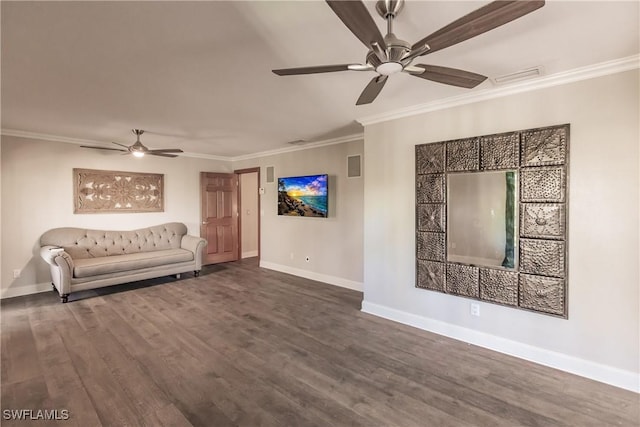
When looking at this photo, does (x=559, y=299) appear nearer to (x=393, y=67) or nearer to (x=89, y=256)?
(x=393, y=67)

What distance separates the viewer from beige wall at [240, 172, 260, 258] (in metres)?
7.55

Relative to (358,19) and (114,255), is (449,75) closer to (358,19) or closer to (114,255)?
(358,19)

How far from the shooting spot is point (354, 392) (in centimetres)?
222

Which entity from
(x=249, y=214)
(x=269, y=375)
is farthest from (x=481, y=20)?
(x=249, y=214)

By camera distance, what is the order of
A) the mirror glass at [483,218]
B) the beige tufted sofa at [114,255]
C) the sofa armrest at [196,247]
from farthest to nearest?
the sofa armrest at [196,247] < the beige tufted sofa at [114,255] < the mirror glass at [483,218]

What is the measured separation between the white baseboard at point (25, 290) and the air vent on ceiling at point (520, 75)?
659cm

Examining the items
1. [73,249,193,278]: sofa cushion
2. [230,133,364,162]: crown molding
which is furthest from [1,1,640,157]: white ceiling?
[73,249,193,278]: sofa cushion

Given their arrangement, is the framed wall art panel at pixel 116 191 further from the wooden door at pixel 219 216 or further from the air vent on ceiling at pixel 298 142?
the air vent on ceiling at pixel 298 142

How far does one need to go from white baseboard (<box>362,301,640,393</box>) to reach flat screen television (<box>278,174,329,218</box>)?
2.15 meters

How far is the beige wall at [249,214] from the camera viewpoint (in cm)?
755

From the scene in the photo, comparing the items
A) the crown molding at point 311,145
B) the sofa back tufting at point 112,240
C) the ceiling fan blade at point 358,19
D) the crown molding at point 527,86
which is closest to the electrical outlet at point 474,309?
the crown molding at point 527,86

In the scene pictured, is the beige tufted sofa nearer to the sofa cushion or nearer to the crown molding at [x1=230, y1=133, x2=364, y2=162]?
the sofa cushion

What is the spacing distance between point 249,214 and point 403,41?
662cm

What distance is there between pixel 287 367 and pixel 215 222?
15.6 feet
